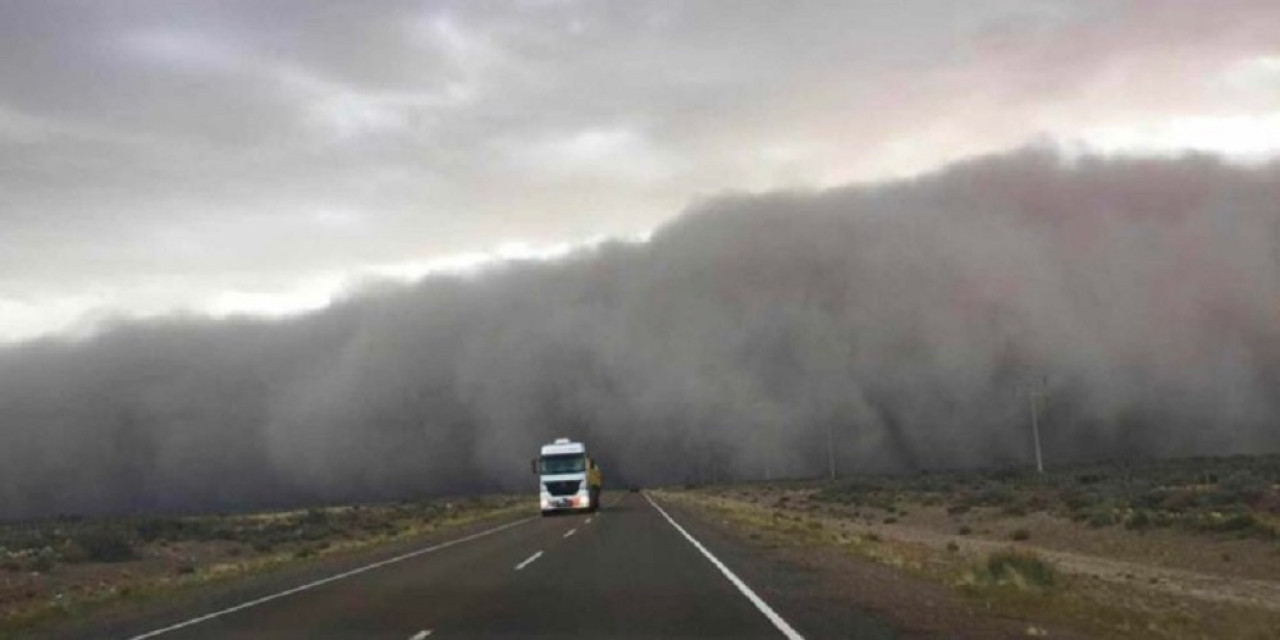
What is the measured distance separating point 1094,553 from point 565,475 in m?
29.6

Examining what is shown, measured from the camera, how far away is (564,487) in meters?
58.3

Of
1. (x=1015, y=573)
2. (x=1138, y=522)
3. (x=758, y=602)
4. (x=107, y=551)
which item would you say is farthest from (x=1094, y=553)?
(x=107, y=551)

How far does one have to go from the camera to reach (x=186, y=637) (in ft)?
45.9

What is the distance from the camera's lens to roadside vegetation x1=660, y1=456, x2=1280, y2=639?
16016 millimetres

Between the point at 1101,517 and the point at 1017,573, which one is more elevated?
the point at 1017,573

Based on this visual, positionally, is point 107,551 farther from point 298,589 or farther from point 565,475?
point 298,589

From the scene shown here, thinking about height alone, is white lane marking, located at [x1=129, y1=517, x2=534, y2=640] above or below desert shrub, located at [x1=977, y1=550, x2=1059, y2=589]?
above

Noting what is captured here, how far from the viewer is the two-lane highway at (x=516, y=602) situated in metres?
13.8

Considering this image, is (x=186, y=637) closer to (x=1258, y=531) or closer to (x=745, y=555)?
(x=745, y=555)

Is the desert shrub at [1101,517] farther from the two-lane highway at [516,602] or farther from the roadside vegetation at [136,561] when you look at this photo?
→ the roadside vegetation at [136,561]

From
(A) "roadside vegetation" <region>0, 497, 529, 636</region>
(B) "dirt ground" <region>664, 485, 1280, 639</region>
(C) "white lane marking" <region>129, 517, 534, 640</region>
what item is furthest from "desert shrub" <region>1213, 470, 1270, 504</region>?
(A) "roadside vegetation" <region>0, 497, 529, 636</region>

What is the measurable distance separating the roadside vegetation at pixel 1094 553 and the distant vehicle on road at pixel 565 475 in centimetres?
1133

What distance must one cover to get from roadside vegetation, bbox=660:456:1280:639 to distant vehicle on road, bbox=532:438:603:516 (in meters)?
11.3

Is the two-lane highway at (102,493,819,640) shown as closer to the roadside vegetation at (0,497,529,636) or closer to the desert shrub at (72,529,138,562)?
the roadside vegetation at (0,497,529,636)
